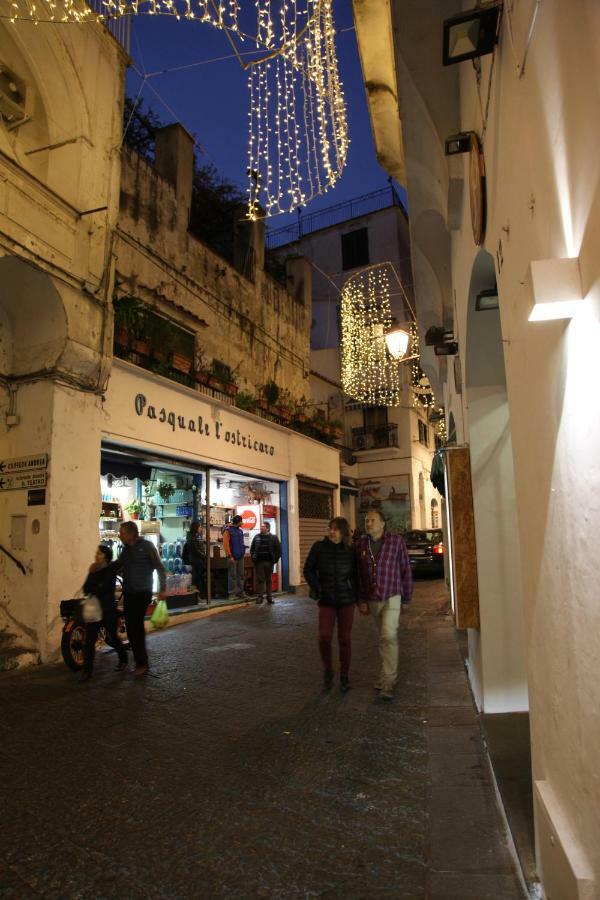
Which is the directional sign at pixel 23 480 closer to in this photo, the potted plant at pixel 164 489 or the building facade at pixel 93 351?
the building facade at pixel 93 351

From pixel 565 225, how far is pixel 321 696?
5152 millimetres

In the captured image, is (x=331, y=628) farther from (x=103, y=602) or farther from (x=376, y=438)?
(x=376, y=438)

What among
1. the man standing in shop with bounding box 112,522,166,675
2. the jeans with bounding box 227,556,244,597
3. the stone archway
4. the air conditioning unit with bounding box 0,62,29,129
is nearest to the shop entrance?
the jeans with bounding box 227,556,244,597

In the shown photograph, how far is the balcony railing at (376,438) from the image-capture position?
27938 millimetres

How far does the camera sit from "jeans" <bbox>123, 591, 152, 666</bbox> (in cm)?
696

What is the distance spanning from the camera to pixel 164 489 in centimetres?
1227

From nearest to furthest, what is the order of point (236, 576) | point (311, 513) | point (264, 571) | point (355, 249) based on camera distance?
point (264, 571)
point (236, 576)
point (311, 513)
point (355, 249)

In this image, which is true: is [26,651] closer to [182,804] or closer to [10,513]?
[10,513]

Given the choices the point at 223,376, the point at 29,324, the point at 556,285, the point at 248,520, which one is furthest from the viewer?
the point at 248,520

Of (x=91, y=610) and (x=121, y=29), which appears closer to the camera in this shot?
(x=91, y=610)

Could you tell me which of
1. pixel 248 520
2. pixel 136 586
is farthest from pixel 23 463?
pixel 248 520

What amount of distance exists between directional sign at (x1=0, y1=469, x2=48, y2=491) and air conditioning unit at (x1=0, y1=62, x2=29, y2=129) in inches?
201

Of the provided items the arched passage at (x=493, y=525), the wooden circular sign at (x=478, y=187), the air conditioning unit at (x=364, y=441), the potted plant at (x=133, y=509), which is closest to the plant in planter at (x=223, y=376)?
the potted plant at (x=133, y=509)

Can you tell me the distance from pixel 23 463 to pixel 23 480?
25 centimetres
